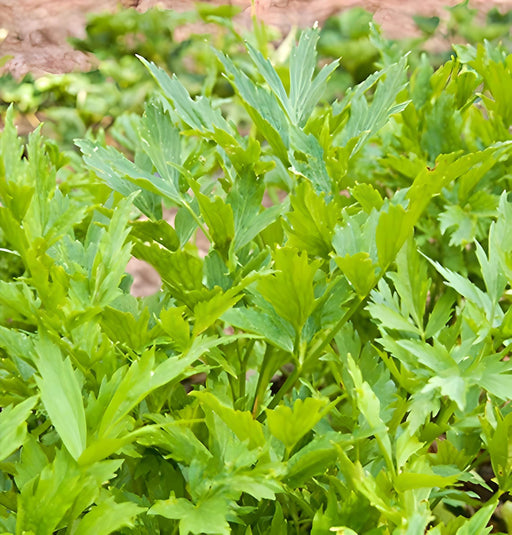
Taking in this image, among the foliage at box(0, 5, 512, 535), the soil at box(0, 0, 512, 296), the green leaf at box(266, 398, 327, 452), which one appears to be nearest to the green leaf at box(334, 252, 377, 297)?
the foliage at box(0, 5, 512, 535)

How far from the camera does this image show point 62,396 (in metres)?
0.54

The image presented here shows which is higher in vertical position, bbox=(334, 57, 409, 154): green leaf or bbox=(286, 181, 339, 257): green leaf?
bbox=(334, 57, 409, 154): green leaf

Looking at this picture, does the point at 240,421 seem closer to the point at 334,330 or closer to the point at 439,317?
the point at 334,330

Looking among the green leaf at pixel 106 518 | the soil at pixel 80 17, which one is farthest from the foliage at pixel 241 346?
the soil at pixel 80 17

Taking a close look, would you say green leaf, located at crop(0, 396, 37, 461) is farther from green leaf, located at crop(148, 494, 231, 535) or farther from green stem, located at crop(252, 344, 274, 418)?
green stem, located at crop(252, 344, 274, 418)

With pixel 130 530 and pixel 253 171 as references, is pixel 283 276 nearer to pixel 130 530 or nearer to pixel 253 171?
pixel 253 171

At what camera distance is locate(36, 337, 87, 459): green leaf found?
52cm

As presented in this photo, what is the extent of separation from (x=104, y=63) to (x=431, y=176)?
6.14ft

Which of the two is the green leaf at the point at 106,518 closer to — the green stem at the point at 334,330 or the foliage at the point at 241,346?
the foliage at the point at 241,346

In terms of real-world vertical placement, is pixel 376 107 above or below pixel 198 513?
above

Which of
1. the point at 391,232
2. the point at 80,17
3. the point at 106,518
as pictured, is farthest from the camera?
the point at 80,17

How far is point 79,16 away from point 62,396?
87.2 inches

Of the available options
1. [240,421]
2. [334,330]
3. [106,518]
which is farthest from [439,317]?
[106,518]

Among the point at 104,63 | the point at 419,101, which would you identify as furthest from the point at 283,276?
the point at 104,63
